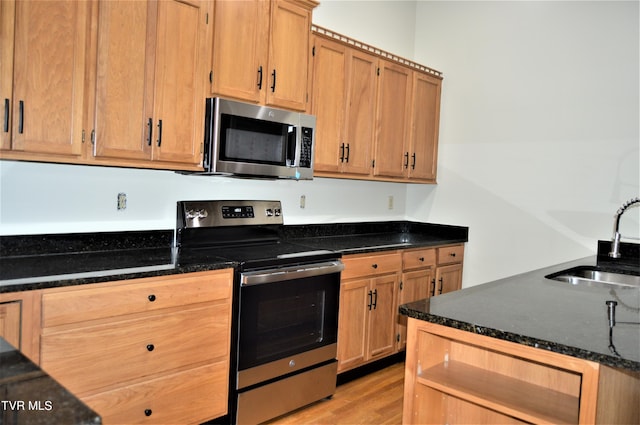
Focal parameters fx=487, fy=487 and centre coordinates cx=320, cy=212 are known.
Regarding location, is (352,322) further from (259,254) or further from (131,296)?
(131,296)

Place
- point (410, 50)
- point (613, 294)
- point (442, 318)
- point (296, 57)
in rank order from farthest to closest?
1. point (410, 50)
2. point (296, 57)
3. point (613, 294)
4. point (442, 318)

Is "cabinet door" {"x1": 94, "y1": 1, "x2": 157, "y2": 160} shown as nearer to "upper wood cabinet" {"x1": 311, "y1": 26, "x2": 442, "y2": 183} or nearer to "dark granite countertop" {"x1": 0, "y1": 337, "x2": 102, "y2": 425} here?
"upper wood cabinet" {"x1": 311, "y1": 26, "x2": 442, "y2": 183}

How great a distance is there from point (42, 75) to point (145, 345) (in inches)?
47.8

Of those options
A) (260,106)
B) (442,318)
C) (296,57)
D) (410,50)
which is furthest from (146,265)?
(410,50)

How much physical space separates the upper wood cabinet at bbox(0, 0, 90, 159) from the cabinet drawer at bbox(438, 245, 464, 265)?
2725 mm

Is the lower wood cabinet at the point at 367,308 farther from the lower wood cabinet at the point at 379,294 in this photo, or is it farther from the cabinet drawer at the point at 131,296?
the cabinet drawer at the point at 131,296

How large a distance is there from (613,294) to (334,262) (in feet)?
4.72

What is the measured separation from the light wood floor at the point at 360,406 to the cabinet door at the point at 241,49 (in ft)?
5.95

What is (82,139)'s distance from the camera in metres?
2.14

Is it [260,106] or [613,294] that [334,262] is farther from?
[613,294]

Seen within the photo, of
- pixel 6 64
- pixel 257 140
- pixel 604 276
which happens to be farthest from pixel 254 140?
pixel 604 276

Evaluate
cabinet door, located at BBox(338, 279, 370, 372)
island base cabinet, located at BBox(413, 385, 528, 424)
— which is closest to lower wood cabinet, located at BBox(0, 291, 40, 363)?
island base cabinet, located at BBox(413, 385, 528, 424)

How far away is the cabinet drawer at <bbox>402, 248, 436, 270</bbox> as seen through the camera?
3.50 metres

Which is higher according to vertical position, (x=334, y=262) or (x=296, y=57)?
(x=296, y=57)
